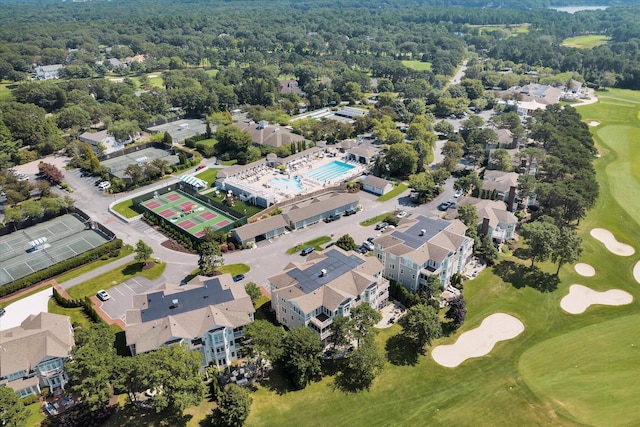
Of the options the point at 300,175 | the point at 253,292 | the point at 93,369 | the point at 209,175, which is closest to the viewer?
the point at 93,369

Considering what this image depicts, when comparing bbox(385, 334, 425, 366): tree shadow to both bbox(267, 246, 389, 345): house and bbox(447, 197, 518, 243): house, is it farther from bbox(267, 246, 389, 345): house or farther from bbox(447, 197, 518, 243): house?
bbox(447, 197, 518, 243): house

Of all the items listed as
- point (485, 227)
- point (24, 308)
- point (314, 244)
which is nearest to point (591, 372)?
point (485, 227)

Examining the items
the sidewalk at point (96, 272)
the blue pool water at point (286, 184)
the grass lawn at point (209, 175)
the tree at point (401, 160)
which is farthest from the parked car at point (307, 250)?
the tree at point (401, 160)

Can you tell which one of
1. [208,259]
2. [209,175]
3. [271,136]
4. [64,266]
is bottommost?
[209,175]

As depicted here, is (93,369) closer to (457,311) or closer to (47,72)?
(457,311)

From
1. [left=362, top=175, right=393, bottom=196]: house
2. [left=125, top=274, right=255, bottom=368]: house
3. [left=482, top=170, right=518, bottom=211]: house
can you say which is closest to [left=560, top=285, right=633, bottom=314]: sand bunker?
[left=482, top=170, right=518, bottom=211]: house

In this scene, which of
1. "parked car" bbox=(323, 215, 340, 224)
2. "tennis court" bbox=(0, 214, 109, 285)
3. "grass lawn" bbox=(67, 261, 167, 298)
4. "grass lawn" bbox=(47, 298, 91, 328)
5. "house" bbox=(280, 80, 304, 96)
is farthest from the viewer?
"house" bbox=(280, 80, 304, 96)

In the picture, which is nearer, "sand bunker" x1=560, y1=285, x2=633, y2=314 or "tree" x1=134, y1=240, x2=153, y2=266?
"sand bunker" x1=560, y1=285, x2=633, y2=314
